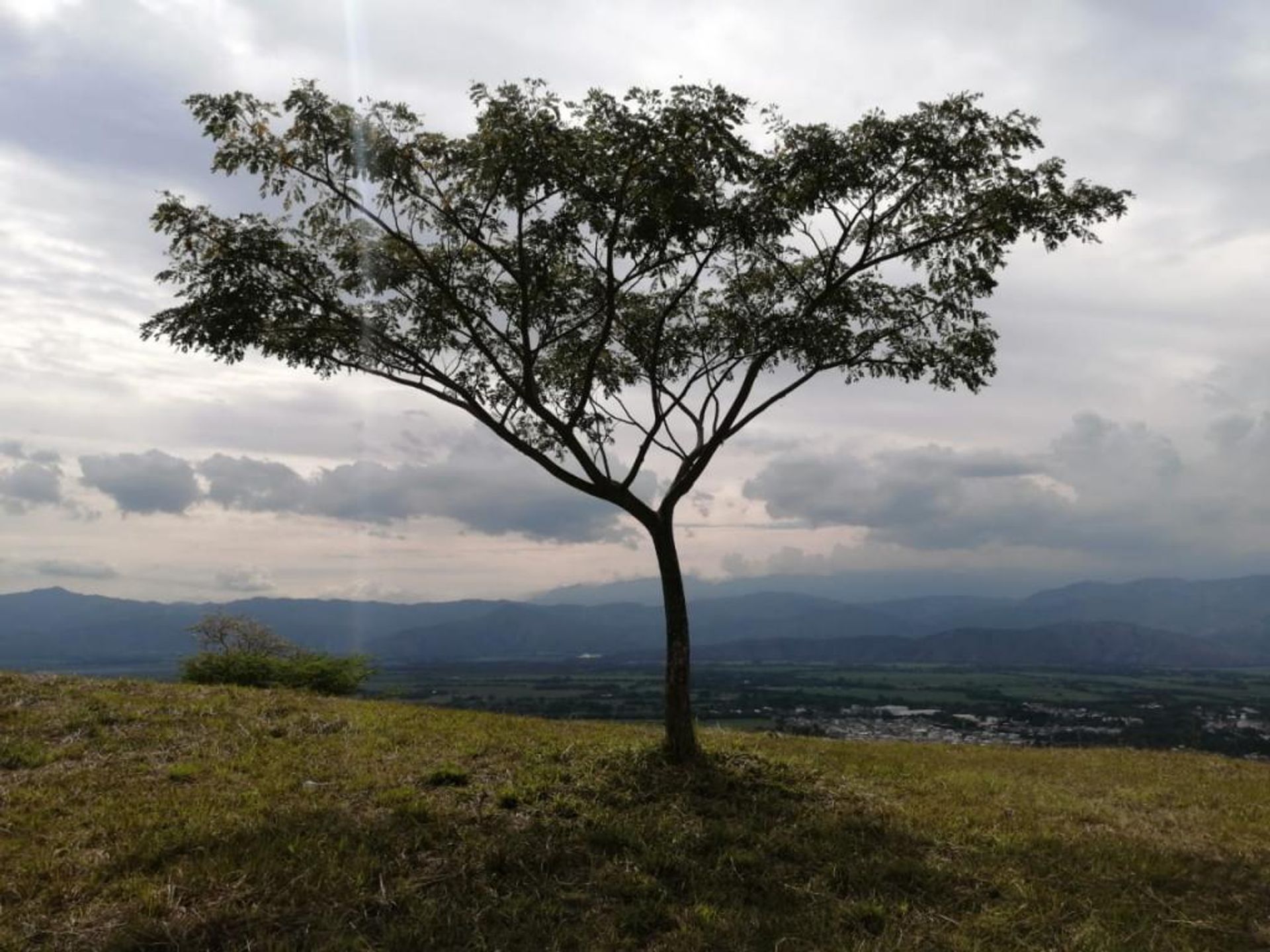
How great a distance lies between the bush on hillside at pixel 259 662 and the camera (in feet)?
84.5

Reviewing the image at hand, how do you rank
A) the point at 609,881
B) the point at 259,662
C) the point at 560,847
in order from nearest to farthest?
the point at 609,881
the point at 560,847
the point at 259,662

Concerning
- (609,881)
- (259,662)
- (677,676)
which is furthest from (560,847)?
(259,662)

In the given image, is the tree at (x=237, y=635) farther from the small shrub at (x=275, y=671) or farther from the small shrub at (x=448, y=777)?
the small shrub at (x=448, y=777)

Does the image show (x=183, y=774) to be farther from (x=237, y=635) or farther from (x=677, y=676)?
(x=237, y=635)

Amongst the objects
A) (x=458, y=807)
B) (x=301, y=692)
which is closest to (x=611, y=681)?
(x=301, y=692)

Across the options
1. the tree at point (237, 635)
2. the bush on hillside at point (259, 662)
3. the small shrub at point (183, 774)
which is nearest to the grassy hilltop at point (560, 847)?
the small shrub at point (183, 774)

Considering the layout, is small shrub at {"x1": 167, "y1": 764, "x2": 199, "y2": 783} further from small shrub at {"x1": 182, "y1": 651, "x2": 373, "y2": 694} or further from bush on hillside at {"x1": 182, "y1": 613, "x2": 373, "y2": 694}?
bush on hillside at {"x1": 182, "y1": 613, "x2": 373, "y2": 694}

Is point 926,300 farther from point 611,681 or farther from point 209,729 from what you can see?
point 611,681

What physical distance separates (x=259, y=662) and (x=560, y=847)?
20.1 meters

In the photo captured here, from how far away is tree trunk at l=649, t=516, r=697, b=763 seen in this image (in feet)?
48.2

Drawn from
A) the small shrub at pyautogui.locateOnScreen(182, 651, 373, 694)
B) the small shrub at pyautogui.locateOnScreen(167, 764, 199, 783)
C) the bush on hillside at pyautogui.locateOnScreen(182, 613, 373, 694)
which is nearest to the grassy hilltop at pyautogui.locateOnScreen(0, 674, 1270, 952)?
the small shrub at pyautogui.locateOnScreen(167, 764, 199, 783)

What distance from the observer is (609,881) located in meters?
9.45

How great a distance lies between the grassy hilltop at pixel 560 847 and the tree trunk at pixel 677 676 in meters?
0.53

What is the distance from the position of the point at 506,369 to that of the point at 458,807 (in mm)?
9462
